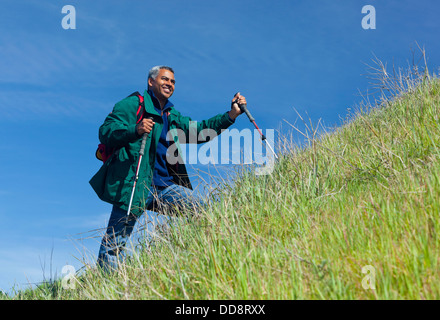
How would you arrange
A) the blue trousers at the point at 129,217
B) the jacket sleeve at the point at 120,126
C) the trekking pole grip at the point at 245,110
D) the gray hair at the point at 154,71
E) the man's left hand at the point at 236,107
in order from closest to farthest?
the blue trousers at the point at 129,217
the jacket sleeve at the point at 120,126
the trekking pole grip at the point at 245,110
the man's left hand at the point at 236,107
the gray hair at the point at 154,71

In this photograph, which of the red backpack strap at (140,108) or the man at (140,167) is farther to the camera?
the red backpack strap at (140,108)

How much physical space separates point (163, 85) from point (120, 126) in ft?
4.42

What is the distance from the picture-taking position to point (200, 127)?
7168 mm

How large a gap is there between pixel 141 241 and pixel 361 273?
3.01 metres

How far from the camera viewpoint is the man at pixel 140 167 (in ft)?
17.7

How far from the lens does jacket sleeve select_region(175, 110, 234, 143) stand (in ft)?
22.8

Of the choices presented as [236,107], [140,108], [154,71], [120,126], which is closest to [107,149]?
[120,126]

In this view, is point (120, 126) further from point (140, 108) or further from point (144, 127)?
point (140, 108)

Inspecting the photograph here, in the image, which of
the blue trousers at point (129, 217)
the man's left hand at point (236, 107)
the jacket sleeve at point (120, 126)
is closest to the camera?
the blue trousers at point (129, 217)

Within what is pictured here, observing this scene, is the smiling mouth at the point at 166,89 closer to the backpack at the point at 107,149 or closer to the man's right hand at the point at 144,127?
the backpack at the point at 107,149
